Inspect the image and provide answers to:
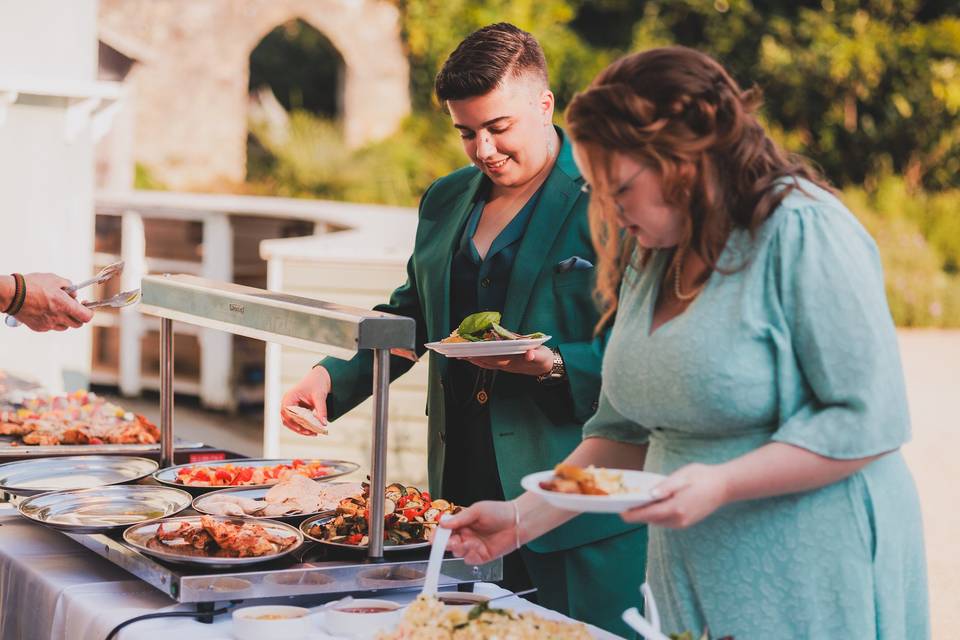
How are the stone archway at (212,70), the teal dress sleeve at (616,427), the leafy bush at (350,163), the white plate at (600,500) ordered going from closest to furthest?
the white plate at (600,500) < the teal dress sleeve at (616,427) < the leafy bush at (350,163) < the stone archway at (212,70)

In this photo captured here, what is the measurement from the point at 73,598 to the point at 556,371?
106 centimetres

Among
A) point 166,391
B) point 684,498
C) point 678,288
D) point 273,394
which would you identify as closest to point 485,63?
point 678,288

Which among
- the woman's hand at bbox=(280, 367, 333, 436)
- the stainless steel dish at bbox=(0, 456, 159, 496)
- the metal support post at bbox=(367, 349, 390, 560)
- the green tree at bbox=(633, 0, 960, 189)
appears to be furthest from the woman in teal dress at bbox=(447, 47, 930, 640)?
the green tree at bbox=(633, 0, 960, 189)

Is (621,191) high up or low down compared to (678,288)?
up

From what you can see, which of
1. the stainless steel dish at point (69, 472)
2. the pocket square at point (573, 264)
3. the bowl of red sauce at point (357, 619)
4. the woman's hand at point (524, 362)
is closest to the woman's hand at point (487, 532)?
the bowl of red sauce at point (357, 619)

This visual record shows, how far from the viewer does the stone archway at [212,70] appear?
650 inches

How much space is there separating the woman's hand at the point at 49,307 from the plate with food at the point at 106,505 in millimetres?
Answer: 615

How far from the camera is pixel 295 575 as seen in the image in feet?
7.16

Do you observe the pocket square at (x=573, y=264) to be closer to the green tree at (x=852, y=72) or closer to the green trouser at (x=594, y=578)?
the green trouser at (x=594, y=578)

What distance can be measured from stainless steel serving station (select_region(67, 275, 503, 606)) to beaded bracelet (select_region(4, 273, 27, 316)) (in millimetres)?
967

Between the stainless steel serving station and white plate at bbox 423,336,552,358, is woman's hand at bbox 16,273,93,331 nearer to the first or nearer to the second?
the stainless steel serving station

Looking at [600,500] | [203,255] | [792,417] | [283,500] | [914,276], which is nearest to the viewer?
[600,500]

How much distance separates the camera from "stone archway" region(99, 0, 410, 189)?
1652cm

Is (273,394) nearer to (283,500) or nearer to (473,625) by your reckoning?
(283,500)
